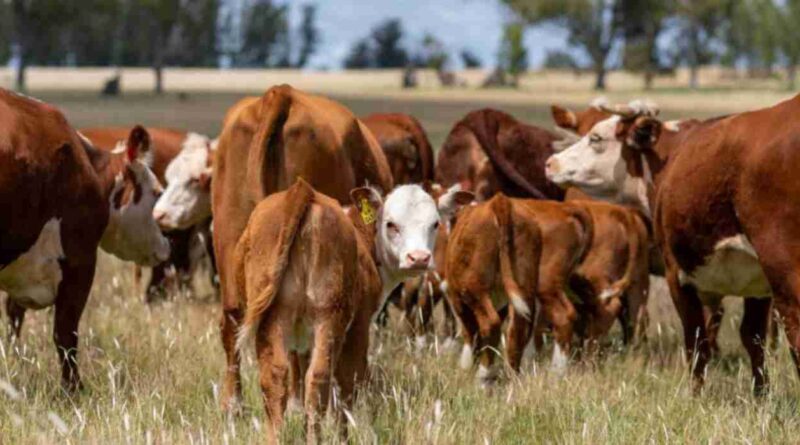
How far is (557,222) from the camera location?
31.8 ft

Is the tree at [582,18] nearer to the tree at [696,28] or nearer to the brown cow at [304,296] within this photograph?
the tree at [696,28]

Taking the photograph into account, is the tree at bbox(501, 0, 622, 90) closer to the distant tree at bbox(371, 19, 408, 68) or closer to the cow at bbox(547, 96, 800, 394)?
the distant tree at bbox(371, 19, 408, 68)

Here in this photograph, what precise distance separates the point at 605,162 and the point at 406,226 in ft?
11.4

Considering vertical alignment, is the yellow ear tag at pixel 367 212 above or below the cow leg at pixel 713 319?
above

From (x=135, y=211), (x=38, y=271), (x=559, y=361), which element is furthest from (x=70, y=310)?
(x=559, y=361)

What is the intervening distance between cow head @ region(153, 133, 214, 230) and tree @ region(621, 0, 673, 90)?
85396 millimetres

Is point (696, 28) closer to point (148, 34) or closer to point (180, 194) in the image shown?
point (148, 34)

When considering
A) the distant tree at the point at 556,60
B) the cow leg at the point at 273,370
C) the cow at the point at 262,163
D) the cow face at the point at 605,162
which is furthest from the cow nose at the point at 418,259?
the distant tree at the point at 556,60

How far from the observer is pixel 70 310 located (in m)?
8.21

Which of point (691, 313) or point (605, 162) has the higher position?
point (605, 162)

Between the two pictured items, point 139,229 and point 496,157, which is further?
point 496,157

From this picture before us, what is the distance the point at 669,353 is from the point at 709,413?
2710 millimetres

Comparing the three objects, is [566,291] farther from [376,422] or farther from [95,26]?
[95,26]

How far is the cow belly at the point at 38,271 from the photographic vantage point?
7.80 m
